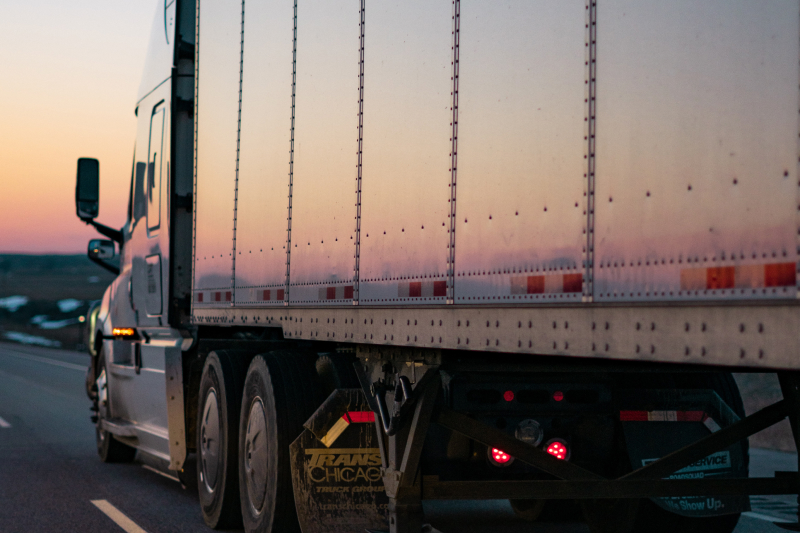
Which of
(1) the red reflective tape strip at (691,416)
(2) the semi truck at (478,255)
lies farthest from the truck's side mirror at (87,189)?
(1) the red reflective tape strip at (691,416)

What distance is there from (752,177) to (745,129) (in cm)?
14

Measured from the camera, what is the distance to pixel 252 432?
6.70 meters

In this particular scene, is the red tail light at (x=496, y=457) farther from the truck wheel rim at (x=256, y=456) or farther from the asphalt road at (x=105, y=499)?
the asphalt road at (x=105, y=499)

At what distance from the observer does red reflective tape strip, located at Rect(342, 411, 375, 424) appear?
5707 millimetres

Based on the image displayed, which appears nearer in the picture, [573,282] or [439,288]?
[573,282]

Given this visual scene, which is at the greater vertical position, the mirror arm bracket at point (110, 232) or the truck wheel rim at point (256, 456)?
the mirror arm bracket at point (110, 232)

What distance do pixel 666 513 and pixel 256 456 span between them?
2.51m

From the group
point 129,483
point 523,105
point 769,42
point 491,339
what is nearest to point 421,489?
point 491,339

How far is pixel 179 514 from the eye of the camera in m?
8.19

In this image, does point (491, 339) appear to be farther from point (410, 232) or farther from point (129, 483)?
point (129, 483)

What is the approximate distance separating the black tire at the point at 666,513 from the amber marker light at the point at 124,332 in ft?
17.7

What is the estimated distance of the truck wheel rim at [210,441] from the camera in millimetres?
7410

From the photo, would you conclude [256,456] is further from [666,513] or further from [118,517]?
[666,513]

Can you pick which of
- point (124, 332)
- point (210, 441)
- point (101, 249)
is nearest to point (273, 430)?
point (210, 441)
